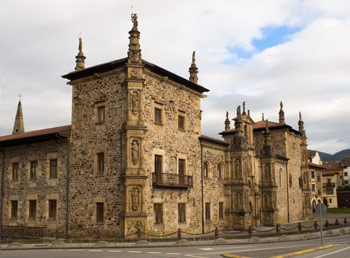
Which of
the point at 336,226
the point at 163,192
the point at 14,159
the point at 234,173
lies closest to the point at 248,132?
the point at 234,173

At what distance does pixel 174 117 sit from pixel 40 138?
9.51 meters

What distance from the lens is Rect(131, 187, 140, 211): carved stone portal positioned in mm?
23645

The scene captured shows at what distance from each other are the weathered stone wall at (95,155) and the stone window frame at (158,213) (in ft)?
8.41

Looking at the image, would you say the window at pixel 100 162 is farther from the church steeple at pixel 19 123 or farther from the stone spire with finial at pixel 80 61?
the church steeple at pixel 19 123

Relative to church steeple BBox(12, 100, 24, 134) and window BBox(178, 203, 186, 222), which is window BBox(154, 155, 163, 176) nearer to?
window BBox(178, 203, 186, 222)

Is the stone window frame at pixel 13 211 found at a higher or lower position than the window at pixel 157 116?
lower

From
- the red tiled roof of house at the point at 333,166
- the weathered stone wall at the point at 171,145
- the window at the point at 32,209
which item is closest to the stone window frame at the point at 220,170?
the weathered stone wall at the point at 171,145

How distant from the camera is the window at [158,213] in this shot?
25.8m

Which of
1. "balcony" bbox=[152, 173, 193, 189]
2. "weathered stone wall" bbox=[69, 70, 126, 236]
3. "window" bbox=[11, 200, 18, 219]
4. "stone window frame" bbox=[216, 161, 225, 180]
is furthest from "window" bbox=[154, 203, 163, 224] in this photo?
"window" bbox=[11, 200, 18, 219]

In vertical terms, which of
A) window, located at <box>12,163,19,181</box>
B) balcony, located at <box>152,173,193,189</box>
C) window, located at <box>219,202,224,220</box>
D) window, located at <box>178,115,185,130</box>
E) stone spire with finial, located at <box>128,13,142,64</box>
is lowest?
window, located at <box>219,202,224,220</box>

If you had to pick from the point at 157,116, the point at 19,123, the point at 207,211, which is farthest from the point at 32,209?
the point at 19,123

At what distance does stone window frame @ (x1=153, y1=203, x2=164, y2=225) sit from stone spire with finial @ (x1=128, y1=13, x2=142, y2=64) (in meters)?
9.25

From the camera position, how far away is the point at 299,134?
5128cm

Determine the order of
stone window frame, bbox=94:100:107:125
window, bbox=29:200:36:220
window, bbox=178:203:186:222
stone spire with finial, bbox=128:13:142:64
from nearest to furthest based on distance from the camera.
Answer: stone spire with finial, bbox=128:13:142:64 < stone window frame, bbox=94:100:107:125 < window, bbox=178:203:186:222 < window, bbox=29:200:36:220
